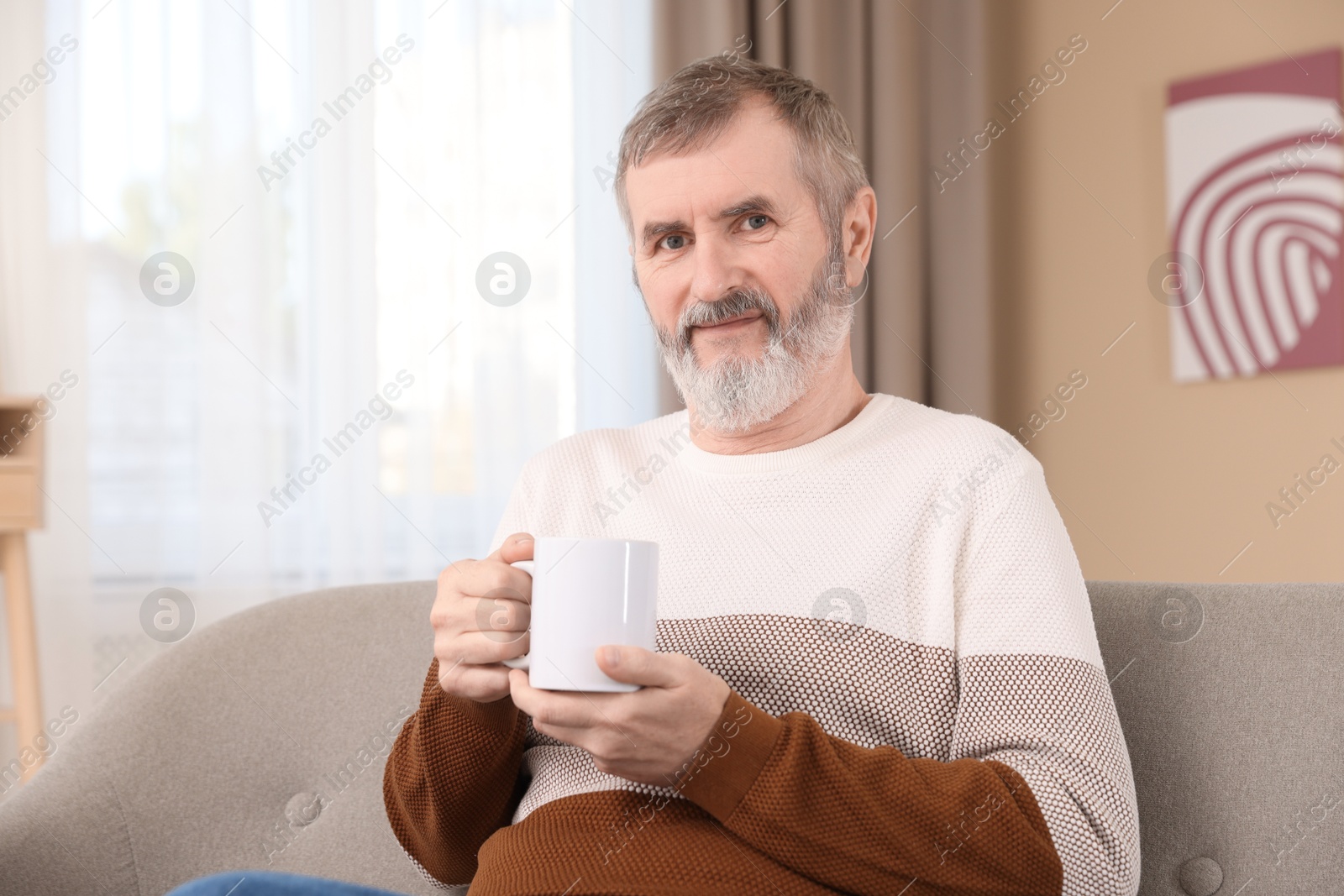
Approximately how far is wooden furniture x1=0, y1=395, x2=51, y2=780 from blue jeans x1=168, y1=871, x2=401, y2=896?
1.30 metres

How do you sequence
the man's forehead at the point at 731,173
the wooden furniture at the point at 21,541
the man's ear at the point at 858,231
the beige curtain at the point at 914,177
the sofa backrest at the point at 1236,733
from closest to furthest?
the sofa backrest at the point at 1236,733
the man's forehead at the point at 731,173
the man's ear at the point at 858,231
the wooden furniture at the point at 21,541
the beige curtain at the point at 914,177

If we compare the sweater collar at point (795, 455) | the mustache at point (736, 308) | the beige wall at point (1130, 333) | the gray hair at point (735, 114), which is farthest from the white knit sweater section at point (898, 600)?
the beige wall at point (1130, 333)

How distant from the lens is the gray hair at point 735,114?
112cm

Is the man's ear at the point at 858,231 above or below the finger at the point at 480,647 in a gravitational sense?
above

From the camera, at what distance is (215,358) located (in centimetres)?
213

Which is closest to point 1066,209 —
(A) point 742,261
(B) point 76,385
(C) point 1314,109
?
(C) point 1314,109

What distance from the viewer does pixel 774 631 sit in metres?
1.02

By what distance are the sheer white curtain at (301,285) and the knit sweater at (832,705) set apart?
3.64ft

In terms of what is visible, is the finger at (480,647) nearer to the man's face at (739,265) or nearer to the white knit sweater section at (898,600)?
the white knit sweater section at (898,600)

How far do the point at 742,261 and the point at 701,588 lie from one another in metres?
0.34

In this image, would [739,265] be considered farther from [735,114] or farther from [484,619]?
[484,619]

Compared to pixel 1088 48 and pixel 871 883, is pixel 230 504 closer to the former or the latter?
pixel 871 883

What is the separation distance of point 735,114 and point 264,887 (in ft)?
2.67

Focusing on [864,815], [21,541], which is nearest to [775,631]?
[864,815]
